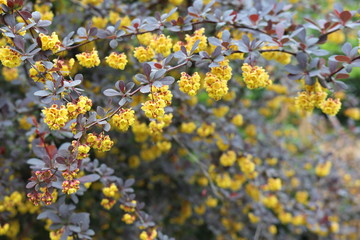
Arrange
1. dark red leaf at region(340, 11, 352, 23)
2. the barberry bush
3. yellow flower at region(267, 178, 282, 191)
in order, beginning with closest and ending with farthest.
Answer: the barberry bush → dark red leaf at region(340, 11, 352, 23) → yellow flower at region(267, 178, 282, 191)

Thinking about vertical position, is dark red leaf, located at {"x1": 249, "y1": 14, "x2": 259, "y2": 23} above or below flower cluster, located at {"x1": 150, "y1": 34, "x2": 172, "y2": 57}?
above

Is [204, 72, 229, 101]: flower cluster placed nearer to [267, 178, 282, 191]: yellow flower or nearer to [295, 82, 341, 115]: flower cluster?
[295, 82, 341, 115]: flower cluster

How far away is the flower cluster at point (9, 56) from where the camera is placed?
121 centimetres

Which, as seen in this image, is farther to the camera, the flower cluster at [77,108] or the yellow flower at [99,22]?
the yellow flower at [99,22]

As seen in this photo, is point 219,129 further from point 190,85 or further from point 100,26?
point 190,85

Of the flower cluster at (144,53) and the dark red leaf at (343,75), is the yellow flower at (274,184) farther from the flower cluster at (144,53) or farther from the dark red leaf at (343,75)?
the flower cluster at (144,53)

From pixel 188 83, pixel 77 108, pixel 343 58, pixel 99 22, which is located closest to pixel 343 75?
pixel 343 58

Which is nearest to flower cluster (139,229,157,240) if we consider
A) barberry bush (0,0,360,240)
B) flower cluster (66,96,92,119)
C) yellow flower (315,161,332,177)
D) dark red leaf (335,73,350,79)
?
barberry bush (0,0,360,240)

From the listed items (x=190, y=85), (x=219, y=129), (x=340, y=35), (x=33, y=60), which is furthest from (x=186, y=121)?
(x=340, y=35)

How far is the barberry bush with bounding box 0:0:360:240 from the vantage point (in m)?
1.25

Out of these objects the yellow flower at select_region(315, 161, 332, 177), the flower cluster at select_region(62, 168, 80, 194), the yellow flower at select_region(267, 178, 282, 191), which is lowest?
the yellow flower at select_region(315, 161, 332, 177)

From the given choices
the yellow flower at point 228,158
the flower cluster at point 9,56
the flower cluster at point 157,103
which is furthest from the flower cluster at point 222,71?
the yellow flower at point 228,158

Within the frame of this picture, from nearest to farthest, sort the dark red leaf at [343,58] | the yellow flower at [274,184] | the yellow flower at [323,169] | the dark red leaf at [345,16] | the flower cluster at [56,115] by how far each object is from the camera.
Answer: the flower cluster at [56,115]
the dark red leaf at [343,58]
the dark red leaf at [345,16]
the yellow flower at [274,184]
the yellow flower at [323,169]

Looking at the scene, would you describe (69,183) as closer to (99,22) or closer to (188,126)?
(188,126)
